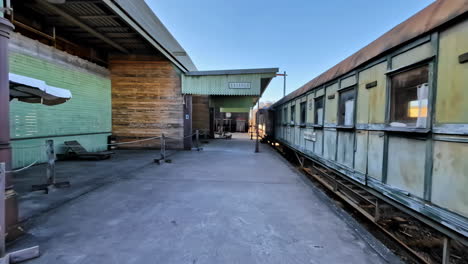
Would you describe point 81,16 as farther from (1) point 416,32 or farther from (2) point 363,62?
(1) point 416,32

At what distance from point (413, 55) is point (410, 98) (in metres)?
0.51

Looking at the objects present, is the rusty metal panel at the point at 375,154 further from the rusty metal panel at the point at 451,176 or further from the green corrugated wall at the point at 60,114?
the green corrugated wall at the point at 60,114

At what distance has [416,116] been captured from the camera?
2.48 metres

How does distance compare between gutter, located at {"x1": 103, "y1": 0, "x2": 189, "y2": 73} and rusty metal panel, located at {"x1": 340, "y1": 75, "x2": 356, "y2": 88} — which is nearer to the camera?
rusty metal panel, located at {"x1": 340, "y1": 75, "x2": 356, "y2": 88}

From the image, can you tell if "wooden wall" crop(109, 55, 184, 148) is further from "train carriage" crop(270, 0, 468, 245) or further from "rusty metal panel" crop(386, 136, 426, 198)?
"rusty metal panel" crop(386, 136, 426, 198)

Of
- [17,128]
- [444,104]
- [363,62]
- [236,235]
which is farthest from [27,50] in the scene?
[444,104]

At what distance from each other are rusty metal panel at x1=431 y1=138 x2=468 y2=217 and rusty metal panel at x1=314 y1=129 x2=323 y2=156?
10.8ft

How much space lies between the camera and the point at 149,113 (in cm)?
998

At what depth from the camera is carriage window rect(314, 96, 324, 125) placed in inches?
220

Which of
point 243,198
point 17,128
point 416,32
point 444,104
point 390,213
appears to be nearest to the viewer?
point 444,104

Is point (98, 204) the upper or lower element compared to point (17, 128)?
lower

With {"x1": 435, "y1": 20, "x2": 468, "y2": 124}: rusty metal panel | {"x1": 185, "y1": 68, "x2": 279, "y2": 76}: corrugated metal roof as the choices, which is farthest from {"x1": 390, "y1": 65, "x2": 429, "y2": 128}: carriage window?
{"x1": 185, "y1": 68, "x2": 279, "y2": 76}: corrugated metal roof

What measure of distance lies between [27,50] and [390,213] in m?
9.62

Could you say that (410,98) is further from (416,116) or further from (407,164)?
(407,164)
